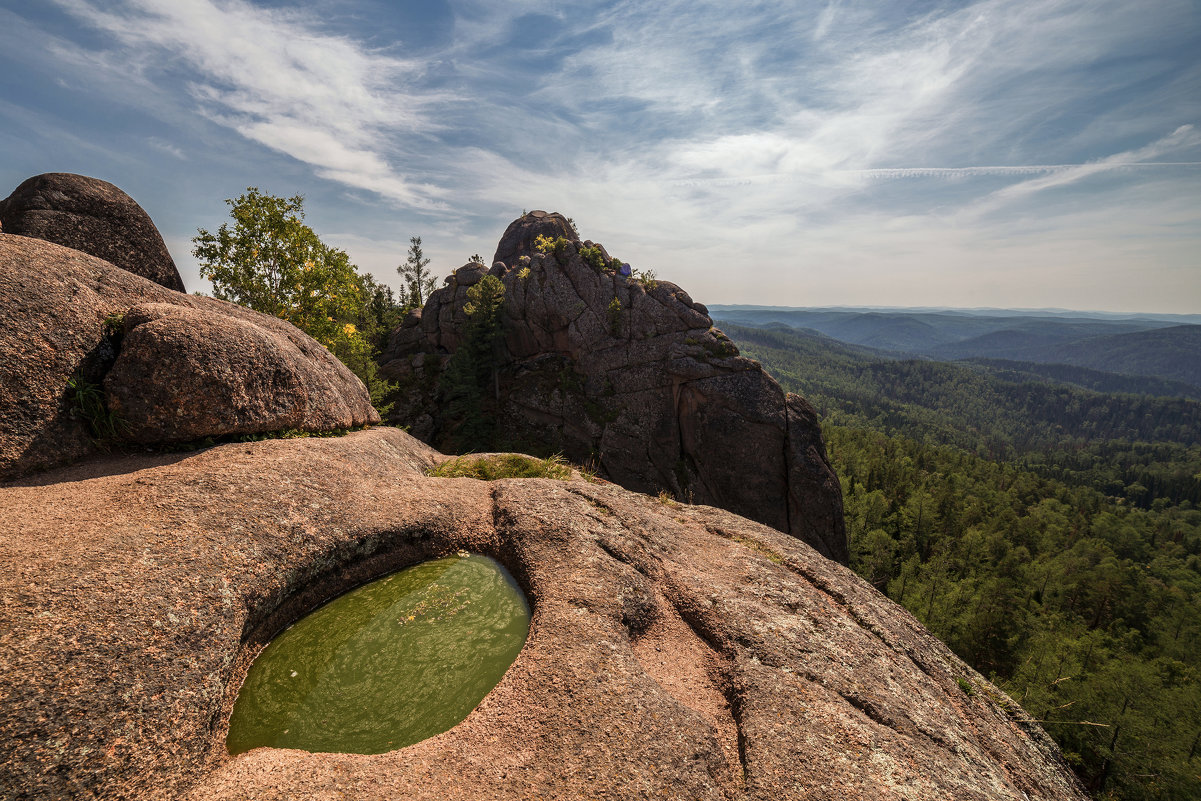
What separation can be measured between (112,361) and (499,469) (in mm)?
9910

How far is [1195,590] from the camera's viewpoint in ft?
298

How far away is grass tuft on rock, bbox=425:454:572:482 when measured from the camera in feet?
49.1

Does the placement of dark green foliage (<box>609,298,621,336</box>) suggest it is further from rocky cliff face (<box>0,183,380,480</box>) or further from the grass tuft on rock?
rocky cliff face (<box>0,183,380,480</box>)

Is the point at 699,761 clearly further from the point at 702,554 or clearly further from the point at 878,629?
the point at 878,629

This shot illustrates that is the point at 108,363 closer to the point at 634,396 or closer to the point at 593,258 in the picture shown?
the point at 634,396

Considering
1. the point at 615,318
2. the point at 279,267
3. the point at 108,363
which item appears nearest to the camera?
the point at 108,363

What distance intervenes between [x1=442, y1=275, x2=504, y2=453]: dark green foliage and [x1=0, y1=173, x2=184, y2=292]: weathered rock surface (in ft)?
83.9

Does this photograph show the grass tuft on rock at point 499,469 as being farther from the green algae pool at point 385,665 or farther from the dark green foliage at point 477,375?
the dark green foliage at point 477,375

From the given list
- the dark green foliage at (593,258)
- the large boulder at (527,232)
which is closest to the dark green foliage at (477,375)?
the dark green foliage at (593,258)

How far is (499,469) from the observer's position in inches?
605

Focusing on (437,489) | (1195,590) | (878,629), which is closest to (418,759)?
(437,489)

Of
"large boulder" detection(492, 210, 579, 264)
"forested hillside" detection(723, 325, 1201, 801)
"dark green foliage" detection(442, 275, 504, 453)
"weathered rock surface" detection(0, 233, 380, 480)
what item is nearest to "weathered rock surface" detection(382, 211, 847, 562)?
"dark green foliage" detection(442, 275, 504, 453)

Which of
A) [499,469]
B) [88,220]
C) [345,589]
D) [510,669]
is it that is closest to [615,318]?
[499,469]

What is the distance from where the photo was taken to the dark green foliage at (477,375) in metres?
40.4
